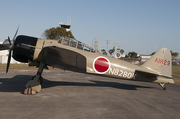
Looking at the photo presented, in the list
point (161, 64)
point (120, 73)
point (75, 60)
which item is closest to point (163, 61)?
point (161, 64)

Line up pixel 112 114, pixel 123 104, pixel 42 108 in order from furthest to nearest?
pixel 123 104, pixel 42 108, pixel 112 114

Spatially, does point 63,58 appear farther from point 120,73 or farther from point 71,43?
point 120,73

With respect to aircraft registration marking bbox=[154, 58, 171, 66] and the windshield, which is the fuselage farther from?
aircraft registration marking bbox=[154, 58, 171, 66]

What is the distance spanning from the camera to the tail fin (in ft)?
31.0

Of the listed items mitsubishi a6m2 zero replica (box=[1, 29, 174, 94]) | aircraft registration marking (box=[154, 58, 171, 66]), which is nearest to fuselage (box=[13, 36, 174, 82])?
mitsubishi a6m2 zero replica (box=[1, 29, 174, 94])

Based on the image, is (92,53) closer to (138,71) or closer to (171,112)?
(138,71)

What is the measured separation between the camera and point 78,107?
5.39 m

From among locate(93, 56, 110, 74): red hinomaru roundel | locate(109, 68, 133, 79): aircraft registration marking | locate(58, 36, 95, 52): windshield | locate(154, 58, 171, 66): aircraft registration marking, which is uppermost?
locate(58, 36, 95, 52): windshield

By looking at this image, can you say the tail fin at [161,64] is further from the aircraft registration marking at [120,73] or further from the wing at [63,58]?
the wing at [63,58]

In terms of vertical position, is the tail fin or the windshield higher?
the windshield

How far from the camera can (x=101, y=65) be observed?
8492mm

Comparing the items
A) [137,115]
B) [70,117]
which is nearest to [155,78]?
[137,115]

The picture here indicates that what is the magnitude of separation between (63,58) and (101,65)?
2295mm

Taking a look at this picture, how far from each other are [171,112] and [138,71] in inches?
156
